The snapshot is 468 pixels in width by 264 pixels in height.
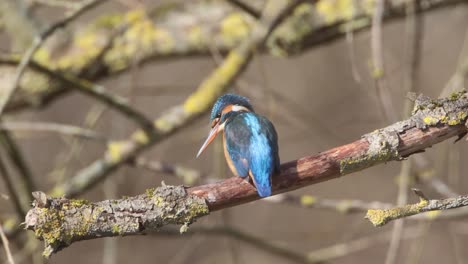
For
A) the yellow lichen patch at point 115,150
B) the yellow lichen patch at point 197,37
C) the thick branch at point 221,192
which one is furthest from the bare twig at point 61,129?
the thick branch at point 221,192

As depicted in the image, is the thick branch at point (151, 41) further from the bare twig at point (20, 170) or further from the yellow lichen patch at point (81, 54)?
the bare twig at point (20, 170)

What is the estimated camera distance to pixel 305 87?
19.6ft

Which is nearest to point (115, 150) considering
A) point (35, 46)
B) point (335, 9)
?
point (35, 46)

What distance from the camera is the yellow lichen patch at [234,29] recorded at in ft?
10.5

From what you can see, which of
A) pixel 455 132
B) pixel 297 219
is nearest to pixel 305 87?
pixel 297 219

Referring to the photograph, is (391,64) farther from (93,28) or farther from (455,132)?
(455,132)

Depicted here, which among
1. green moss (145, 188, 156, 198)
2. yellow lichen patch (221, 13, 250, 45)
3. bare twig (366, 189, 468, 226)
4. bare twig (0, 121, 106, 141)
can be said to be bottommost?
bare twig (366, 189, 468, 226)

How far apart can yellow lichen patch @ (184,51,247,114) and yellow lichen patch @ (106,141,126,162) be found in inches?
11.8

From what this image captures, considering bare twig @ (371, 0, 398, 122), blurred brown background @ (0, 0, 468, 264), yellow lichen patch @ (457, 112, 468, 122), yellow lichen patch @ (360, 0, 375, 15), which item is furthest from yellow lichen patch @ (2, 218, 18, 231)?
blurred brown background @ (0, 0, 468, 264)

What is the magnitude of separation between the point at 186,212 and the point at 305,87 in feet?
14.3

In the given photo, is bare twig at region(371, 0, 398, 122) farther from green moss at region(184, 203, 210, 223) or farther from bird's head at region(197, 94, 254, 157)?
green moss at region(184, 203, 210, 223)

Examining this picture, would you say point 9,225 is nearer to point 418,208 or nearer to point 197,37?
point 197,37

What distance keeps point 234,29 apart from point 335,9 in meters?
0.48

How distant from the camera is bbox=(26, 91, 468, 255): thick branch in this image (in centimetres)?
162
